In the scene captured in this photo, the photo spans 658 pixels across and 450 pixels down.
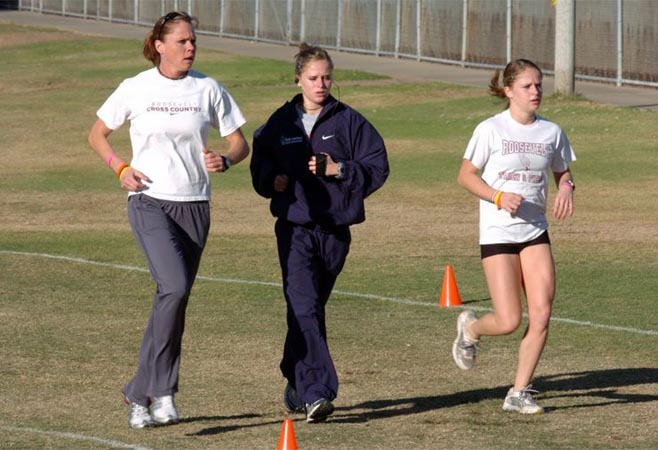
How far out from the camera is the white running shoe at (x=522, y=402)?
8.79 meters

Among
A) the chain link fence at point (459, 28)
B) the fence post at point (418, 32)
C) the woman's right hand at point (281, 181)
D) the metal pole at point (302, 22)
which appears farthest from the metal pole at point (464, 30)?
the woman's right hand at point (281, 181)

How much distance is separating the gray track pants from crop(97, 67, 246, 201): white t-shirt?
9 centimetres

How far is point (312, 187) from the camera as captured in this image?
8.77 metres

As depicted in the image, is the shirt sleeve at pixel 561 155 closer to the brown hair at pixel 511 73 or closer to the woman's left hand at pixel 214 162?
the brown hair at pixel 511 73

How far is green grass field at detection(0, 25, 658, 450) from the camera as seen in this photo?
28.0 feet

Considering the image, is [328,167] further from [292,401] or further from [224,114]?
[292,401]

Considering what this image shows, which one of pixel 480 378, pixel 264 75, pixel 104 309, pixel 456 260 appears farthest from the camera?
pixel 264 75

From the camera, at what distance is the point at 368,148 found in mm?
8812

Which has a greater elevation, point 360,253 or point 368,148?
point 368,148

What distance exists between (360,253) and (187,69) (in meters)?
7.42

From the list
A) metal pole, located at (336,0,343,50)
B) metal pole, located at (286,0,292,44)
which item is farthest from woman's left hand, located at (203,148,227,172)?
metal pole, located at (286,0,292,44)

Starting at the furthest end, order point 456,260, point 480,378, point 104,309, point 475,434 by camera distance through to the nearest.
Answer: point 456,260, point 104,309, point 480,378, point 475,434

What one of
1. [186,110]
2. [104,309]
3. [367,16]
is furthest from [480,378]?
[367,16]

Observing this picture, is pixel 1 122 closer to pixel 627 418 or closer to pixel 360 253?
pixel 360 253
